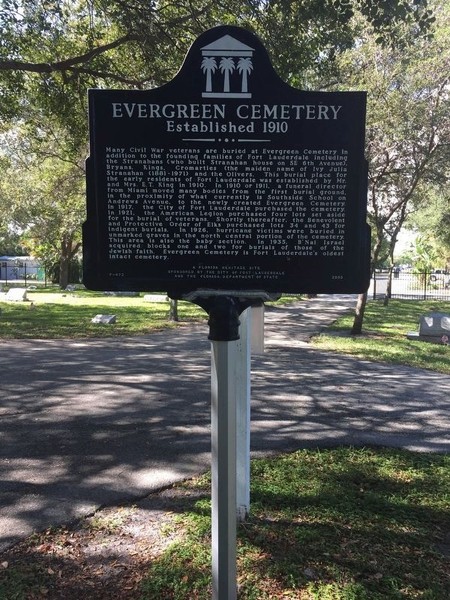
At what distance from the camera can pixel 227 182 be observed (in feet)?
8.70

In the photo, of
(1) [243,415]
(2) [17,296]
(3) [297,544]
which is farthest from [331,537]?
(2) [17,296]

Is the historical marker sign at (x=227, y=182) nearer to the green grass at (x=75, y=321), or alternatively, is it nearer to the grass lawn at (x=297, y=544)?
the grass lawn at (x=297, y=544)

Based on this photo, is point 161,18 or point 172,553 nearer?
point 172,553

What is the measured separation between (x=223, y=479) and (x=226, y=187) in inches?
55.6

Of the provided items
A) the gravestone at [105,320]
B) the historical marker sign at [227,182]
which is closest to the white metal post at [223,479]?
the historical marker sign at [227,182]

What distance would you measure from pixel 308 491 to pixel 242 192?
2557 millimetres

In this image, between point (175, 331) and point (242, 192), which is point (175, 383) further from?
→ point (175, 331)

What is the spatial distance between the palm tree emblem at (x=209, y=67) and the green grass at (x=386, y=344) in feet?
26.4

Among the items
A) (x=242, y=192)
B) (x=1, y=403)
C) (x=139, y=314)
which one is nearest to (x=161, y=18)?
(x=1, y=403)

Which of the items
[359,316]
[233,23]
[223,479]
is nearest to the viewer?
[223,479]

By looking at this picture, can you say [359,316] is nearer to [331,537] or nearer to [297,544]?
[331,537]

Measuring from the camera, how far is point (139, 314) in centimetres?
1848

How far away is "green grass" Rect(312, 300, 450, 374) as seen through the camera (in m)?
10.2

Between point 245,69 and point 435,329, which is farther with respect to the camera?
point 435,329
